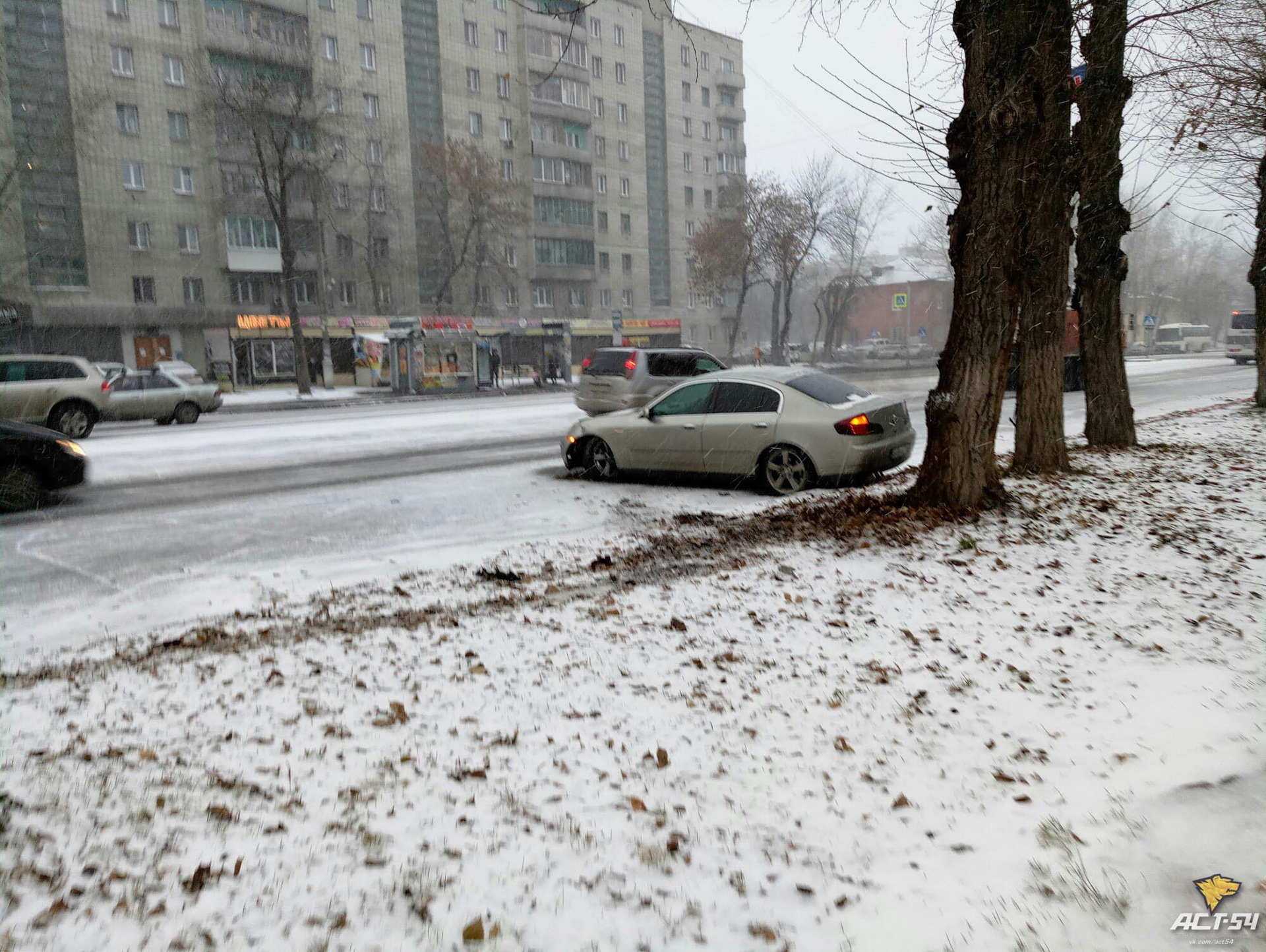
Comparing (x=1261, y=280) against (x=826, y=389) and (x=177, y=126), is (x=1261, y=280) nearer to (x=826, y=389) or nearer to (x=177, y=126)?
(x=826, y=389)

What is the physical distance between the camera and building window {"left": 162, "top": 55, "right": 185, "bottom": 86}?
147 feet

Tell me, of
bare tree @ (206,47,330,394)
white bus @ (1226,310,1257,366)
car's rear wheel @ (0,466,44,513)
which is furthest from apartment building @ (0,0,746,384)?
white bus @ (1226,310,1257,366)

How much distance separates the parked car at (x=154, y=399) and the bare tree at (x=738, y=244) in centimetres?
3772

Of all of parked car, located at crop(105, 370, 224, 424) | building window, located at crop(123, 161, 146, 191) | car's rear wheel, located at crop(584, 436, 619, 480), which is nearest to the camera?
car's rear wheel, located at crop(584, 436, 619, 480)

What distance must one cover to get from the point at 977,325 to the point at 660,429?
171 inches

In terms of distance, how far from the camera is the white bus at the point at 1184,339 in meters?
71.8

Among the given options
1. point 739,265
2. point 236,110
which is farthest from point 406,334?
point 739,265

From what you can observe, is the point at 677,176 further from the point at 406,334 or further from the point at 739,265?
the point at 406,334

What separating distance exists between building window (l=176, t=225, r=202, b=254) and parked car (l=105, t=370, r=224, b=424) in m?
27.2

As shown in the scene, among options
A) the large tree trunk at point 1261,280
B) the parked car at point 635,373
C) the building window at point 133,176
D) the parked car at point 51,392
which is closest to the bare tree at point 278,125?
A: the building window at point 133,176

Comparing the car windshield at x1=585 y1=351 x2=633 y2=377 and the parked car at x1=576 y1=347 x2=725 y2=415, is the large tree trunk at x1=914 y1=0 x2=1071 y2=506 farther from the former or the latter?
A: the car windshield at x1=585 y1=351 x2=633 y2=377

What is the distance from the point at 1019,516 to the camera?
7.59m

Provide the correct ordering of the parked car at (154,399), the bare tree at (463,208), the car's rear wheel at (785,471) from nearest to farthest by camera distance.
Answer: the car's rear wheel at (785,471)
the parked car at (154,399)
the bare tree at (463,208)

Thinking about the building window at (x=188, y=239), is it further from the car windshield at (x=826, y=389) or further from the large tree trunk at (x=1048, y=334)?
the large tree trunk at (x=1048, y=334)
